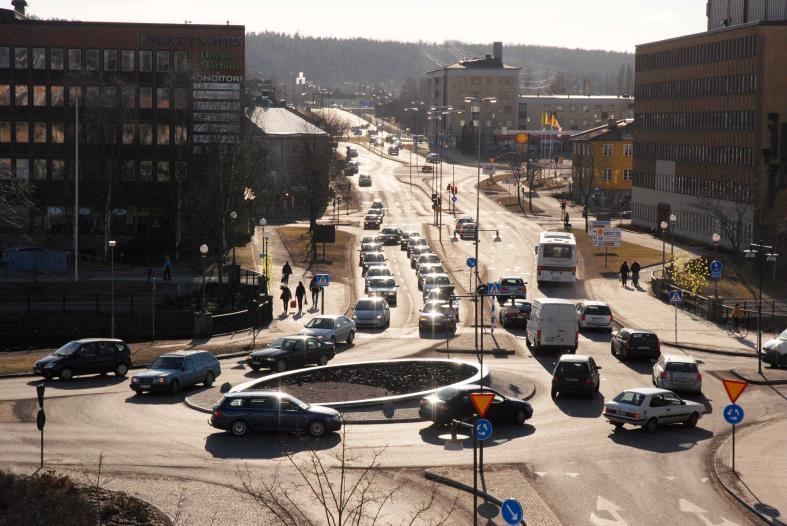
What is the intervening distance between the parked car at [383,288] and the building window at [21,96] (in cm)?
3116

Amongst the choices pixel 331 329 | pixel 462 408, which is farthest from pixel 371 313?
pixel 462 408

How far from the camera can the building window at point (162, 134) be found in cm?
8131

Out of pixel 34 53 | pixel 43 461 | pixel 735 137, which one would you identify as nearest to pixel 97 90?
pixel 34 53

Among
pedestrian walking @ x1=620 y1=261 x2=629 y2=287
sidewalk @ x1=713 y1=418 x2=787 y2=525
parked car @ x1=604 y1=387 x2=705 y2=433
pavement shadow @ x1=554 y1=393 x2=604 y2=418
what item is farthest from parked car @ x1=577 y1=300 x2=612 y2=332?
parked car @ x1=604 y1=387 x2=705 y2=433

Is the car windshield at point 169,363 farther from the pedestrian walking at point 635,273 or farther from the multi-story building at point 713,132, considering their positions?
the multi-story building at point 713,132

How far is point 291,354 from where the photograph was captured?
140 ft

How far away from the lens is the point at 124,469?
91.8ft

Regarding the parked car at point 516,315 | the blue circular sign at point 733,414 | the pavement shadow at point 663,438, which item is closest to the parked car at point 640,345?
the parked car at point 516,315

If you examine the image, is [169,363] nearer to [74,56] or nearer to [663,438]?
[663,438]

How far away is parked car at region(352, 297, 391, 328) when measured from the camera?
182ft

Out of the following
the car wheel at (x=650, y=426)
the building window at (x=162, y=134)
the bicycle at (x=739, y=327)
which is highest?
the building window at (x=162, y=134)

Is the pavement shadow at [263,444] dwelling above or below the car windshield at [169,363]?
below

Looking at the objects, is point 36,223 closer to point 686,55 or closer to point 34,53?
point 34,53

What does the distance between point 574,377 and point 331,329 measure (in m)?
14.4
